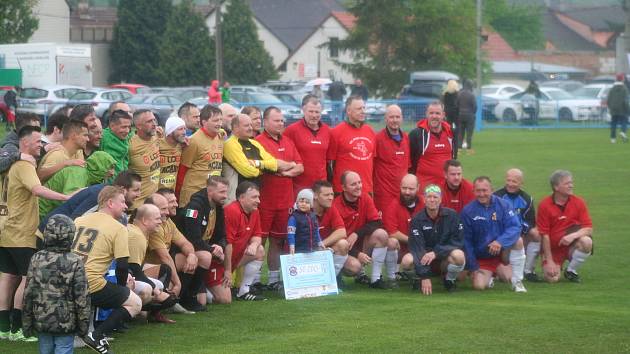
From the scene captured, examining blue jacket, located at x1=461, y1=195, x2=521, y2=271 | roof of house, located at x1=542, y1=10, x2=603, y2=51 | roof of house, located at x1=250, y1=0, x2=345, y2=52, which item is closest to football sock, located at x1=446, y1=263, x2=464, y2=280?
blue jacket, located at x1=461, y1=195, x2=521, y2=271

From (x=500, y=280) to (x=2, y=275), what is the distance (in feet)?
19.3

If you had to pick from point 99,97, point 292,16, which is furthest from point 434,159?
point 292,16

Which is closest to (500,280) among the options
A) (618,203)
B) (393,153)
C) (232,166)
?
(393,153)

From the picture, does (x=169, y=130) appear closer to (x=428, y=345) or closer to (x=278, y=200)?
(x=278, y=200)

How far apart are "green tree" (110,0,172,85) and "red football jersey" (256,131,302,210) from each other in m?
58.6

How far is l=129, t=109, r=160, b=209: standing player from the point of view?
1128 cm

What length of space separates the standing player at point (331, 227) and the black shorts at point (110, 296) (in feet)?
11.3

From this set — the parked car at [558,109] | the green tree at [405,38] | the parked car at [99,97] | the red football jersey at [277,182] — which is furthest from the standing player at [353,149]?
the green tree at [405,38]

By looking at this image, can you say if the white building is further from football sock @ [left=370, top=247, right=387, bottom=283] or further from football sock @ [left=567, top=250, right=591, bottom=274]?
football sock @ [left=370, top=247, right=387, bottom=283]

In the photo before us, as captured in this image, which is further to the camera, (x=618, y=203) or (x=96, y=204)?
(x=618, y=203)

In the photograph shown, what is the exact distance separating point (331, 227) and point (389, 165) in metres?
1.60

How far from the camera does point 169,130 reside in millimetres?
11812

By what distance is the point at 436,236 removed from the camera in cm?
1222

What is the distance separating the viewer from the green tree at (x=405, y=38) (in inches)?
2232
